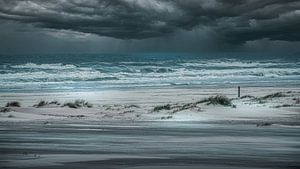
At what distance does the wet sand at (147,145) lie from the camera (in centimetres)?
943

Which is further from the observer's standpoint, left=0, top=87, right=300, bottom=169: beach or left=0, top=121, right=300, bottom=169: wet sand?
left=0, top=87, right=300, bottom=169: beach

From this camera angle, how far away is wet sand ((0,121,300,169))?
943cm

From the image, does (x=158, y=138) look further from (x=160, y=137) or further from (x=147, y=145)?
(x=147, y=145)

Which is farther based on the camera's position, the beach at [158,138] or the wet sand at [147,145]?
the beach at [158,138]

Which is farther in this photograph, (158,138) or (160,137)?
(160,137)

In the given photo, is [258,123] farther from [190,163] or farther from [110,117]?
[190,163]

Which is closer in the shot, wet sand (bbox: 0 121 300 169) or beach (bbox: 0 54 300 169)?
wet sand (bbox: 0 121 300 169)

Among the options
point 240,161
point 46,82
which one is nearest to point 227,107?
point 240,161

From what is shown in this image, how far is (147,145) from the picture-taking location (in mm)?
12203

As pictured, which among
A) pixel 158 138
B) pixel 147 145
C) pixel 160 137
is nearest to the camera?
pixel 147 145

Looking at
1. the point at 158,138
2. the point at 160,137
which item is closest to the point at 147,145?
the point at 158,138

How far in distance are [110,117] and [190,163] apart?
1234cm

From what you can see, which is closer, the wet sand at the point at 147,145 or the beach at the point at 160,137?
the wet sand at the point at 147,145

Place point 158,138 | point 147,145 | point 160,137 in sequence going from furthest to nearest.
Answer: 1. point 160,137
2. point 158,138
3. point 147,145
